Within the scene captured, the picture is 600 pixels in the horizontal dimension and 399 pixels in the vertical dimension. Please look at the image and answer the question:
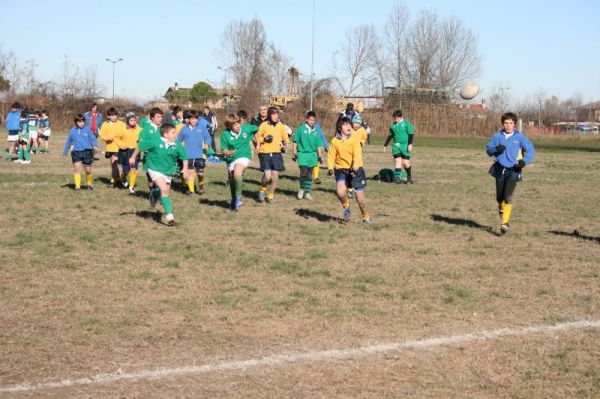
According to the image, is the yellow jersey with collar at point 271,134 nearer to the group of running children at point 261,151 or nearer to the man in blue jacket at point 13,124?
the group of running children at point 261,151

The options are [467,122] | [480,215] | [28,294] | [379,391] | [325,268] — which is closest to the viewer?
[379,391]

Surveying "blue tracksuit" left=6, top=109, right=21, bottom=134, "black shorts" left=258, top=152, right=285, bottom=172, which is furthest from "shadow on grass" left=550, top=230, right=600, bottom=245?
"blue tracksuit" left=6, top=109, right=21, bottom=134

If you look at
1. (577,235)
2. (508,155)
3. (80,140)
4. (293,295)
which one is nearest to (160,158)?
(80,140)

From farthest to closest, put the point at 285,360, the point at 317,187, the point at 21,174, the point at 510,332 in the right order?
the point at 21,174 < the point at 317,187 < the point at 510,332 < the point at 285,360

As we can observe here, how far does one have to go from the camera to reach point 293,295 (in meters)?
8.58

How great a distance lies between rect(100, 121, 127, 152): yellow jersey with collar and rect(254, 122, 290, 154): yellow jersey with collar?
3624 mm

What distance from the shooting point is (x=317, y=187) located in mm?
19938

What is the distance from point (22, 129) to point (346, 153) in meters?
16.0

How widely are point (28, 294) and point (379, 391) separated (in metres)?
4.37

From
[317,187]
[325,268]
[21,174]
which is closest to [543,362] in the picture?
[325,268]

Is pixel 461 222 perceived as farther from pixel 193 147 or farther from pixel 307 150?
pixel 193 147

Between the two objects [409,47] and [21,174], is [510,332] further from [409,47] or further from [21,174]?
[409,47]

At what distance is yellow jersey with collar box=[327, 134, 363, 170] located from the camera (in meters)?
13.4

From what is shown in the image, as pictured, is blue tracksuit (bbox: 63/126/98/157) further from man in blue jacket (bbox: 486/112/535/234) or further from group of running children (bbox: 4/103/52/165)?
man in blue jacket (bbox: 486/112/535/234)
